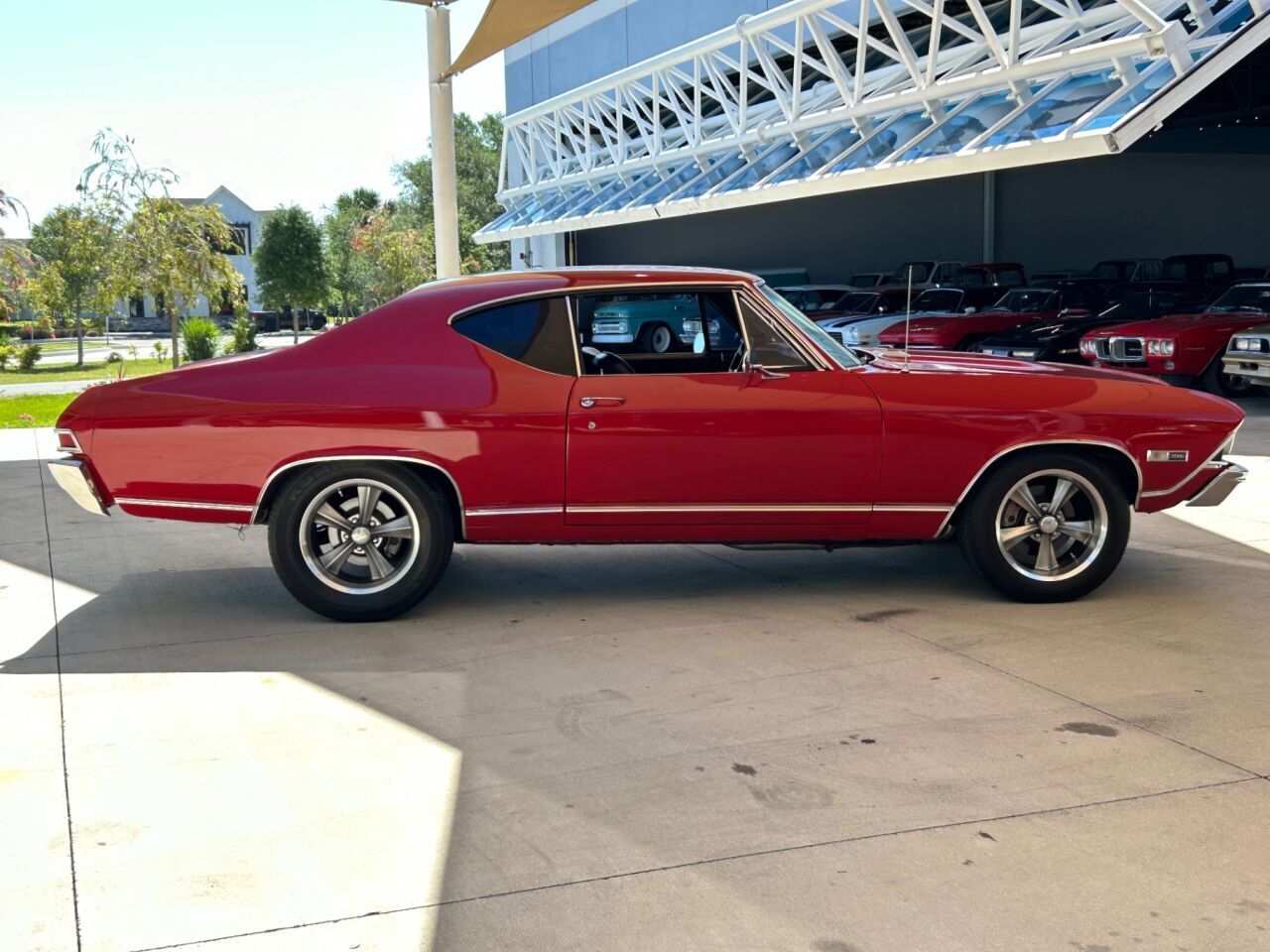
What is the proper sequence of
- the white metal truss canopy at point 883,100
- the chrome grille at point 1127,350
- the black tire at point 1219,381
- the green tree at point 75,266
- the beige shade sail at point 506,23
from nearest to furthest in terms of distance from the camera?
the beige shade sail at point 506,23
the black tire at point 1219,381
the chrome grille at point 1127,350
the white metal truss canopy at point 883,100
the green tree at point 75,266

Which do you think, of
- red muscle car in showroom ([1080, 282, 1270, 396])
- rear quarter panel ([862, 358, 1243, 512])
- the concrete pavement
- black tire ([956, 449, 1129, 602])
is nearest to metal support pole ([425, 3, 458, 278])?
red muscle car in showroom ([1080, 282, 1270, 396])

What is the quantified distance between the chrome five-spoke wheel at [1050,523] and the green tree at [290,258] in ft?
206

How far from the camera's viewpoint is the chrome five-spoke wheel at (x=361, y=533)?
19.3 feet

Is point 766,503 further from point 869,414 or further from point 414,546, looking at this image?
point 414,546

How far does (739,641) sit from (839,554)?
6.29 feet

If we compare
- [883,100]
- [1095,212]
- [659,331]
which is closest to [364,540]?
[659,331]

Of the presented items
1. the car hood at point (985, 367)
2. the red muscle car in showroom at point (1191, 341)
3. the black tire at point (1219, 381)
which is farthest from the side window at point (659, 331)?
the black tire at point (1219, 381)

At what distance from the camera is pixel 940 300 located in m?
20.8

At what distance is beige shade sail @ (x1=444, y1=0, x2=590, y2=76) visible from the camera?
1530cm

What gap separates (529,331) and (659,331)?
67cm

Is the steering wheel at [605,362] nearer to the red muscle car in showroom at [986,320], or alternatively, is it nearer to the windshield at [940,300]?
the red muscle car in showroom at [986,320]

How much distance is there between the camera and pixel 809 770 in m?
4.12

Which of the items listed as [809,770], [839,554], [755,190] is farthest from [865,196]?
[809,770]

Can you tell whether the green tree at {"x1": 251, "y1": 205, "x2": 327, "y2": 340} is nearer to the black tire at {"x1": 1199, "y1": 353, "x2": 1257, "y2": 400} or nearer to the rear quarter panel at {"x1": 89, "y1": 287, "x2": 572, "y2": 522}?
the black tire at {"x1": 1199, "y1": 353, "x2": 1257, "y2": 400}
